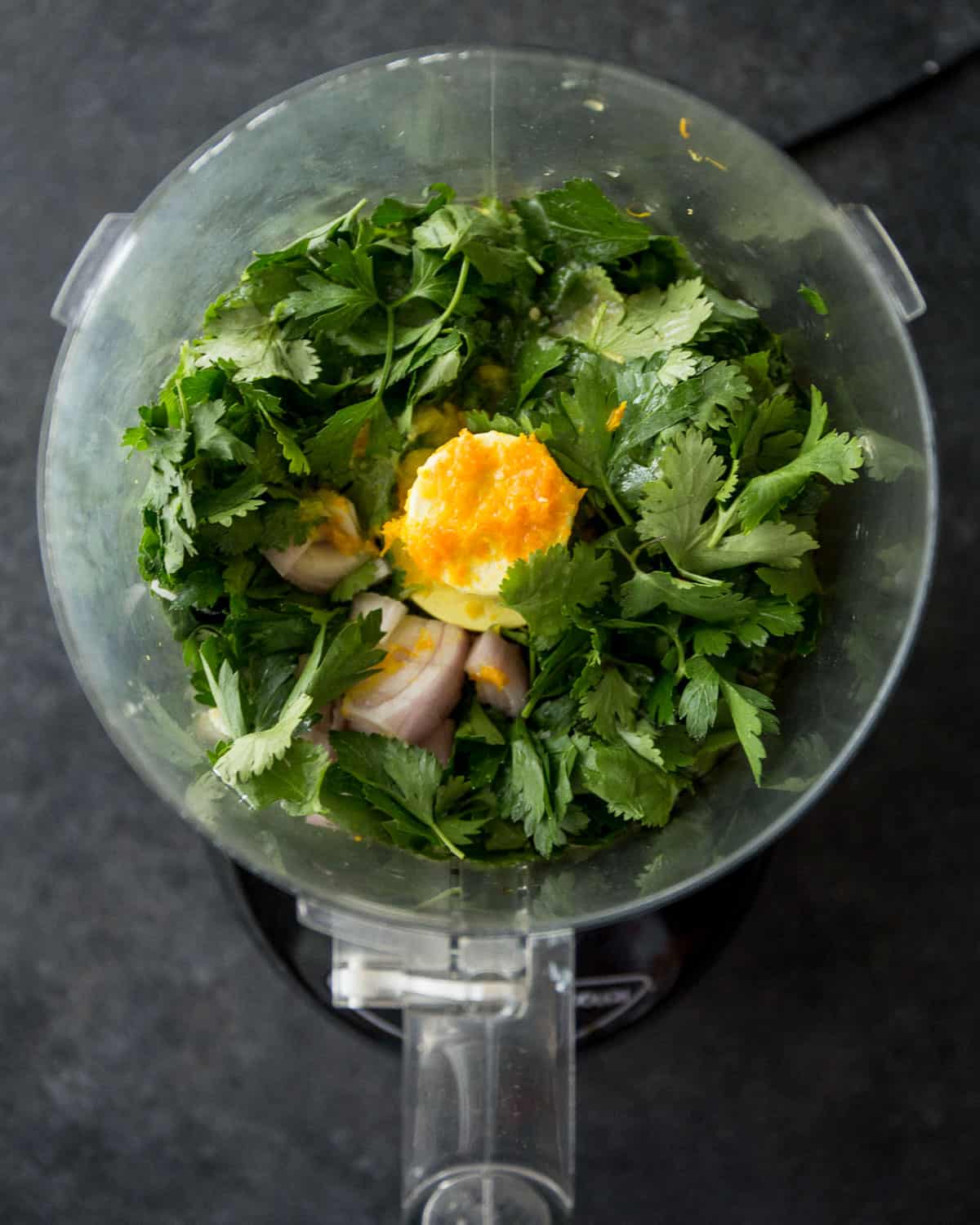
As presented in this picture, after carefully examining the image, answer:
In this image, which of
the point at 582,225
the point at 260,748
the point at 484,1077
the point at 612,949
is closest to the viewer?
the point at 260,748

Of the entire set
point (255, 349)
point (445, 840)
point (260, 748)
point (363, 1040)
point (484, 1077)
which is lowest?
point (363, 1040)

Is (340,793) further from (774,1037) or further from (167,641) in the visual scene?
(774,1037)

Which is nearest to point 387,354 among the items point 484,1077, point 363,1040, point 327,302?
point 327,302

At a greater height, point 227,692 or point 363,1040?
point 227,692

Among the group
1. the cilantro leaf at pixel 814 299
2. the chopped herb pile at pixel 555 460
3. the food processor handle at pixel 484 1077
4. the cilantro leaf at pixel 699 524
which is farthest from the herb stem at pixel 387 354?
the food processor handle at pixel 484 1077

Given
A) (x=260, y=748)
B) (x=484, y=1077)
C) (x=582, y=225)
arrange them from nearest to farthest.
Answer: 1. (x=260, y=748)
2. (x=582, y=225)
3. (x=484, y=1077)

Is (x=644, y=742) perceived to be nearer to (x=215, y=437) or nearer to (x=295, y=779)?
(x=295, y=779)

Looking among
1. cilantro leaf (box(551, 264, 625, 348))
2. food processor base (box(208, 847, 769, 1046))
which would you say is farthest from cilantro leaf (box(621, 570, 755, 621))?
food processor base (box(208, 847, 769, 1046))
